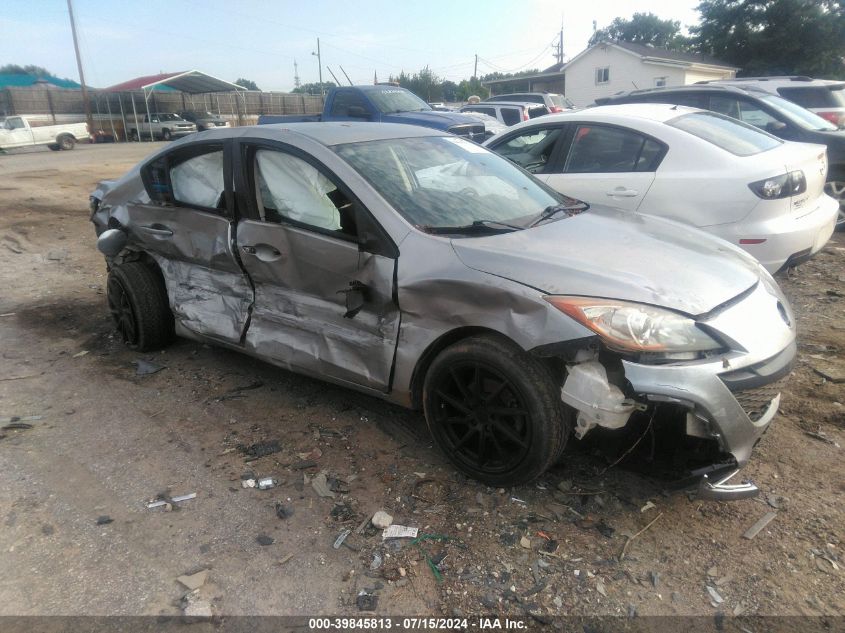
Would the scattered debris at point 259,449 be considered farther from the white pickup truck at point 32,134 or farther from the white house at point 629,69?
the white house at point 629,69

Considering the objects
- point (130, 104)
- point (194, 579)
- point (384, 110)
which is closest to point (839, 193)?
point (384, 110)

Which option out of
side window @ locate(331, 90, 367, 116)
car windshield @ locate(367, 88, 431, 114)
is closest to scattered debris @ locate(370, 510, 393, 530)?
car windshield @ locate(367, 88, 431, 114)

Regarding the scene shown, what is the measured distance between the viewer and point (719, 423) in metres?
2.37

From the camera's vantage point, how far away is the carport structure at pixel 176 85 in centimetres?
3169

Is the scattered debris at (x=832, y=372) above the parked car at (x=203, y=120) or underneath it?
underneath

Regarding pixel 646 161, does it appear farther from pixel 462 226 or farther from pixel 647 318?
pixel 647 318

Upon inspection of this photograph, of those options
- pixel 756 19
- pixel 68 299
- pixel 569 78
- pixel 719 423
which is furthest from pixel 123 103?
pixel 719 423

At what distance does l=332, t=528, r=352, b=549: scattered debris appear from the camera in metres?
2.58

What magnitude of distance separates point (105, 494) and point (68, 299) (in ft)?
12.5

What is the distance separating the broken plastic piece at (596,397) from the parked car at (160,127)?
3415 cm

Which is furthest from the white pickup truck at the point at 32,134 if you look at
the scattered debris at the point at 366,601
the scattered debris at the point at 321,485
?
the scattered debris at the point at 366,601

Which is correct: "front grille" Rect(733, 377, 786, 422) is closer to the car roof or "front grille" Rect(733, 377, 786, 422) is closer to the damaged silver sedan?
the damaged silver sedan

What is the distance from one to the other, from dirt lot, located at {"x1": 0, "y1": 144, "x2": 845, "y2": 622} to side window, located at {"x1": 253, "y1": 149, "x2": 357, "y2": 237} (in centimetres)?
117

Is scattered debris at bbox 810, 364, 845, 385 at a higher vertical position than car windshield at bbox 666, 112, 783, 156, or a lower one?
lower
